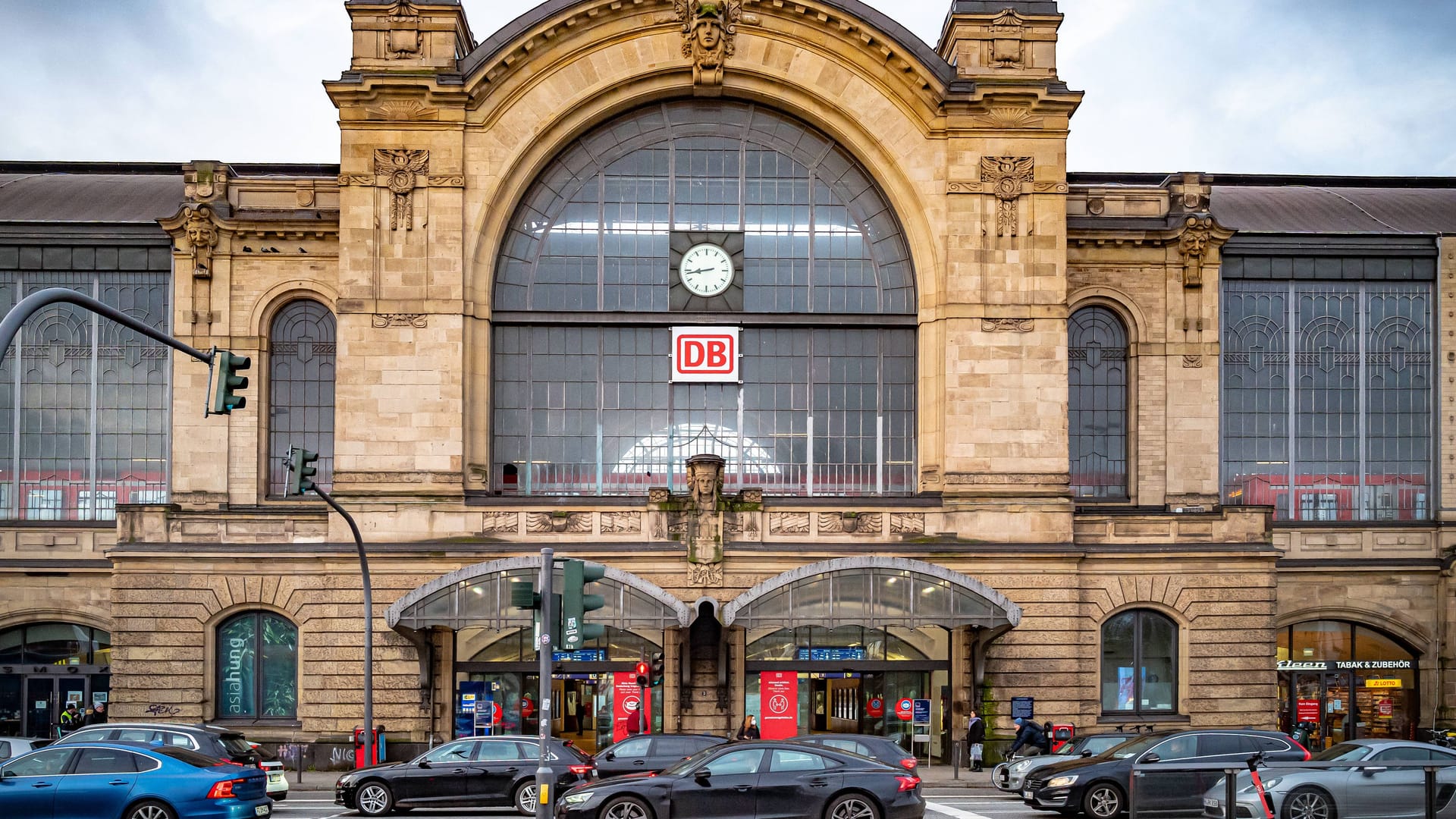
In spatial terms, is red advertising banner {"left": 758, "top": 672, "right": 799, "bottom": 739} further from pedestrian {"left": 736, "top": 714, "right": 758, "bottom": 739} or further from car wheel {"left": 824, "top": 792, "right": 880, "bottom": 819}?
car wheel {"left": 824, "top": 792, "right": 880, "bottom": 819}

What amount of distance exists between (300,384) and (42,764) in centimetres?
1976

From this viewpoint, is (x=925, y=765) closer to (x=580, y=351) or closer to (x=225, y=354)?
(x=580, y=351)

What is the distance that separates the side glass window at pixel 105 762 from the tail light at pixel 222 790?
3.98ft

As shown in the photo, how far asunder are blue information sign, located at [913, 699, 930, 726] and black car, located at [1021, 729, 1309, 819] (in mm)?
10246

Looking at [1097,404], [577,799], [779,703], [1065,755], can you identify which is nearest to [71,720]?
[779,703]

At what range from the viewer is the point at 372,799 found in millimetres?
26594

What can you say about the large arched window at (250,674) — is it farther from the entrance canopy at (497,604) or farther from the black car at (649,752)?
the black car at (649,752)

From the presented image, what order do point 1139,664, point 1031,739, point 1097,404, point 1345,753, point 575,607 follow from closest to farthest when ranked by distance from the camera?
point 575,607, point 1345,753, point 1031,739, point 1139,664, point 1097,404

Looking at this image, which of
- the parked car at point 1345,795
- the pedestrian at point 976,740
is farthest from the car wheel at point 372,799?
the pedestrian at point 976,740

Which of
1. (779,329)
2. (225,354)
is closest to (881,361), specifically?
(779,329)

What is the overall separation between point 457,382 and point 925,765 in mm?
15287

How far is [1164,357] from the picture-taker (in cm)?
4147

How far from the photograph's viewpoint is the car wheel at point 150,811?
22.0 m

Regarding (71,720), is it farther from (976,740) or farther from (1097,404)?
(1097,404)
